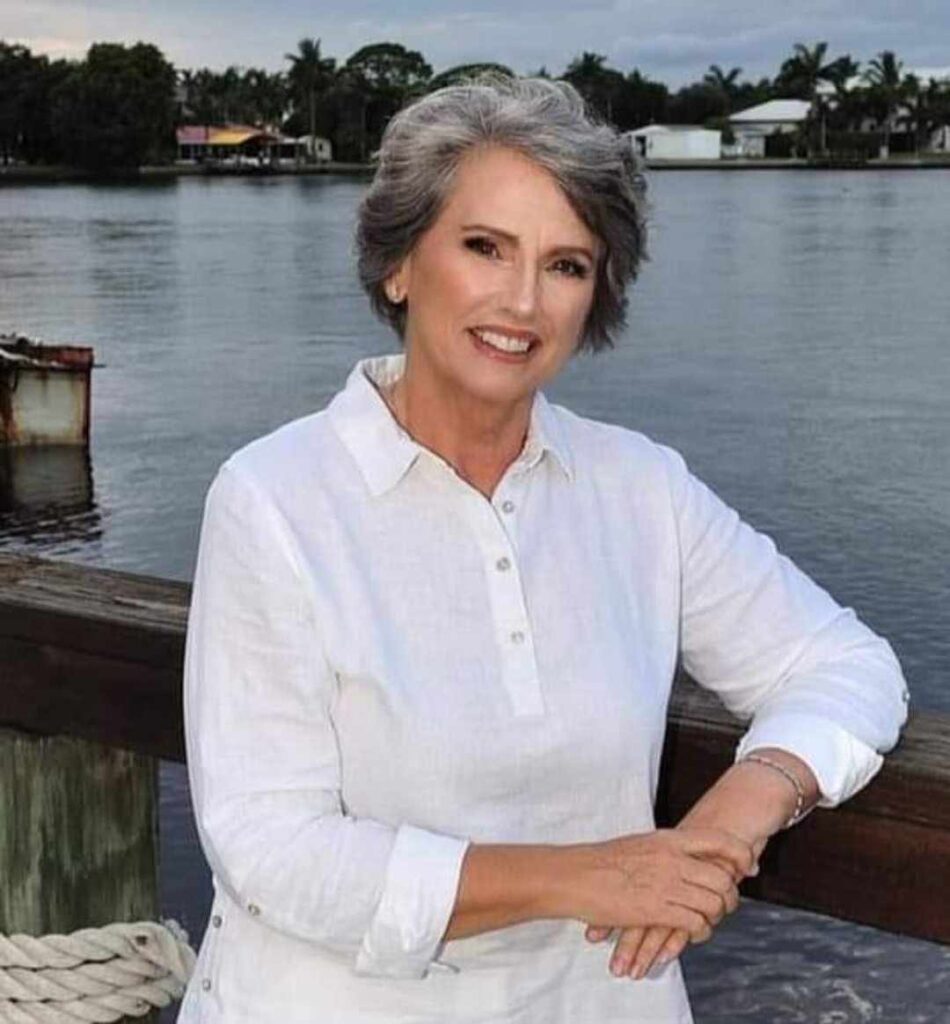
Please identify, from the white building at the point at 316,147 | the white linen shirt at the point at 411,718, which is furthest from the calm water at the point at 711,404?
the white building at the point at 316,147

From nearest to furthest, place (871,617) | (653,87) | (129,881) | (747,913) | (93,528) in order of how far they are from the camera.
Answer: (129,881) < (747,913) < (871,617) < (93,528) < (653,87)

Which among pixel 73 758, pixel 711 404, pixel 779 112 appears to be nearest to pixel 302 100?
pixel 779 112

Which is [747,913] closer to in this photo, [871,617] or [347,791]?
[871,617]

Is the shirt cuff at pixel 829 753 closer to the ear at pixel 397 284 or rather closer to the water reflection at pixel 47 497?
the ear at pixel 397 284

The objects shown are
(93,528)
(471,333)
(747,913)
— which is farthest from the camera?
(93,528)

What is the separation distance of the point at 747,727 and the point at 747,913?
24.0ft

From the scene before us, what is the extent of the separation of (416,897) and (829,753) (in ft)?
1.30

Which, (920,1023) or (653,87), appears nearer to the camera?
(920,1023)

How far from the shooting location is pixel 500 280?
1.70 metres

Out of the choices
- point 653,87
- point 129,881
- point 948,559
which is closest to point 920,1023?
point 129,881

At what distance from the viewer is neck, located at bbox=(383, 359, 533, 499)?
1.75 meters

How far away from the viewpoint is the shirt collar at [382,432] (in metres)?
1.69

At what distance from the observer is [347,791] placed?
1.60 m

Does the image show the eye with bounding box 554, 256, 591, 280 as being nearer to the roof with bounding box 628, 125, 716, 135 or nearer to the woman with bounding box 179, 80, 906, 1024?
the woman with bounding box 179, 80, 906, 1024
